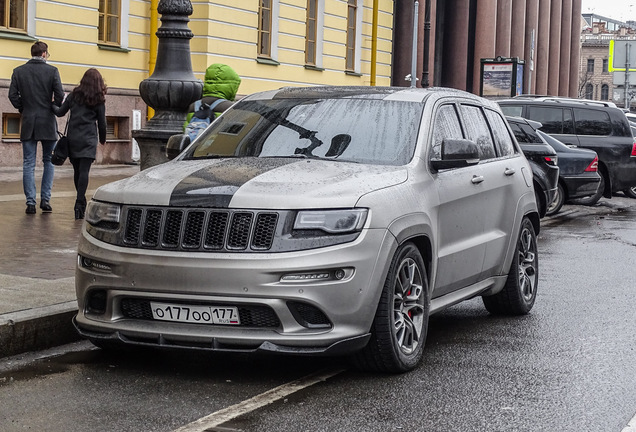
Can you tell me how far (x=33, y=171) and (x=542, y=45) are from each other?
4490 cm

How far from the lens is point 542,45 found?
55906 millimetres

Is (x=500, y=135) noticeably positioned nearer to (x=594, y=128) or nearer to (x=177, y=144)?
(x=177, y=144)

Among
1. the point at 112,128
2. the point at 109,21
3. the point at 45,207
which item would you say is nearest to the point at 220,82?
the point at 45,207

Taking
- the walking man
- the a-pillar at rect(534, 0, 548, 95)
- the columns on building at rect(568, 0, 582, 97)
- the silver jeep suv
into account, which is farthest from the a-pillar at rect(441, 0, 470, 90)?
the silver jeep suv

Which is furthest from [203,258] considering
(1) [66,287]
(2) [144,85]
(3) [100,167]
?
(3) [100,167]

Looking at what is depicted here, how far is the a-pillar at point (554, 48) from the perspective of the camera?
58.7 m

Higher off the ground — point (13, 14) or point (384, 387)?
point (13, 14)

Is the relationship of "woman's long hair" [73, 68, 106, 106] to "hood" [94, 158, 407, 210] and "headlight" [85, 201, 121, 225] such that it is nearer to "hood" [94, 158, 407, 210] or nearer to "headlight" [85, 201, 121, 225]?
"hood" [94, 158, 407, 210]

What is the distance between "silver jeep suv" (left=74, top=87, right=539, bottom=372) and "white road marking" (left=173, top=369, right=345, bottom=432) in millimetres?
214

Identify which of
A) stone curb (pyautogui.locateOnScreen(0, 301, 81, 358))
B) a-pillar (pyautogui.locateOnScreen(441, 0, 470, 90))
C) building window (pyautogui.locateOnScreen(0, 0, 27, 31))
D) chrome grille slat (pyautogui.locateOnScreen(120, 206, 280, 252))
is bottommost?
stone curb (pyautogui.locateOnScreen(0, 301, 81, 358))

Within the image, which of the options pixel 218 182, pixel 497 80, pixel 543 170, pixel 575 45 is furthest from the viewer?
pixel 575 45

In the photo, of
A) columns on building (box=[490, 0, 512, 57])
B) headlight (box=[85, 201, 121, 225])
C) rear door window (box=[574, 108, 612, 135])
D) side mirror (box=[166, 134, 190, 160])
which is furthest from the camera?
columns on building (box=[490, 0, 512, 57])

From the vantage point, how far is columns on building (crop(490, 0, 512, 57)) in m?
48.6

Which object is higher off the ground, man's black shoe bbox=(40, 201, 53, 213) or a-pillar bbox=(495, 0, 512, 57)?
a-pillar bbox=(495, 0, 512, 57)
